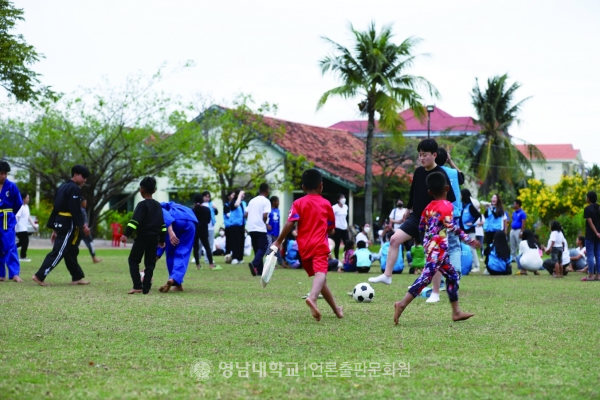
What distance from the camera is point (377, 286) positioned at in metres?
13.4

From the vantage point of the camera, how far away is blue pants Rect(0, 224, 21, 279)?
13.4 metres

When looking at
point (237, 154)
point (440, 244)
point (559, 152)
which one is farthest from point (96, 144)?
point (559, 152)

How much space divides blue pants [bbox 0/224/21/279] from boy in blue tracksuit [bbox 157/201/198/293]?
320cm

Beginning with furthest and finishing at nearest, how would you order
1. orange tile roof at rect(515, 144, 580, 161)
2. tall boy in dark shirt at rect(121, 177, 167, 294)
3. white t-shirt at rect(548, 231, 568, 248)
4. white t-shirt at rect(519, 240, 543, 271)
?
orange tile roof at rect(515, 144, 580, 161) < white t-shirt at rect(519, 240, 543, 271) < white t-shirt at rect(548, 231, 568, 248) < tall boy in dark shirt at rect(121, 177, 167, 294)

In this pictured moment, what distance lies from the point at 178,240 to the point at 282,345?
5.64 meters

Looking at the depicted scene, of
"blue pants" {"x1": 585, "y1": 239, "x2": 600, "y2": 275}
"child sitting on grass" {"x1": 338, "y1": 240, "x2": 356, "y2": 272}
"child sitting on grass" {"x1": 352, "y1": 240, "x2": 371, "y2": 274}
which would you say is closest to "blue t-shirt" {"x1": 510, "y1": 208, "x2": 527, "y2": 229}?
"child sitting on grass" {"x1": 352, "y1": 240, "x2": 371, "y2": 274}

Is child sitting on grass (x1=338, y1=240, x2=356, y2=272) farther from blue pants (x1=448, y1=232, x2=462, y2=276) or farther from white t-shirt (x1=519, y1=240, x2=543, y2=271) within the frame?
blue pants (x1=448, y1=232, x2=462, y2=276)

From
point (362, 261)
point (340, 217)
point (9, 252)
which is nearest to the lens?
point (9, 252)

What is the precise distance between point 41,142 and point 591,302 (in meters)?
27.5

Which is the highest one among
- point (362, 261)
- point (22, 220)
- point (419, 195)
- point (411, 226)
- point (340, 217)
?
point (340, 217)

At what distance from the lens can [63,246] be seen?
41.0ft

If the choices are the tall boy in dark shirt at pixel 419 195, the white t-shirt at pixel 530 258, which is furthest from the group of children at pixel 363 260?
the tall boy in dark shirt at pixel 419 195

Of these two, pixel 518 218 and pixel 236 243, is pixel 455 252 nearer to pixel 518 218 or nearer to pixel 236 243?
pixel 518 218

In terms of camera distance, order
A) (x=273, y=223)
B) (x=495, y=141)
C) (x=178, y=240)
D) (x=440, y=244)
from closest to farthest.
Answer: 1. (x=440, y=244)
2. (x=178, y=240)
3. (x=273, y=223)
4. (x=495, y=141)
